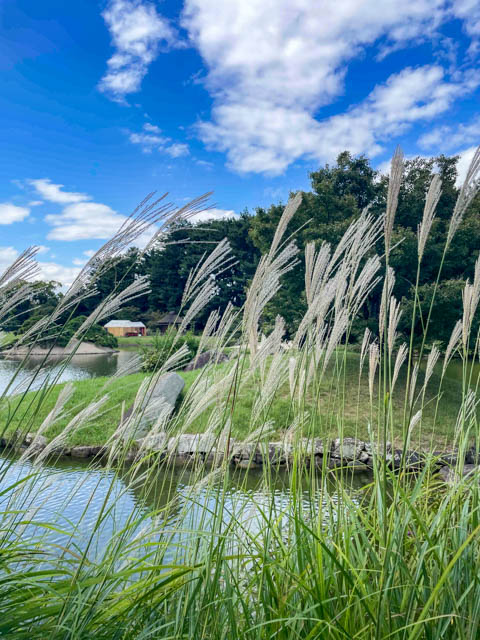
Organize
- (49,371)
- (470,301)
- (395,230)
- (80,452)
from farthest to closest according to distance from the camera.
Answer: (395,230) → (80,452) → (470,301) → (49,371)

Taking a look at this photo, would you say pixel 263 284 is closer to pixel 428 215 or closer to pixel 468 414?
pixel 428 215

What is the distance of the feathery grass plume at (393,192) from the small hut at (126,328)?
40.3 meters

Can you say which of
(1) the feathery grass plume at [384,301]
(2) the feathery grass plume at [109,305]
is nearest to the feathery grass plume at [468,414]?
(1) the feathery grass plume at [384,301]

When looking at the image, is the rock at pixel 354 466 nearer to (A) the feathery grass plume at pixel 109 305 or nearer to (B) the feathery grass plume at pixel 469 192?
(B) the feathery grass plume at pixel 469 192

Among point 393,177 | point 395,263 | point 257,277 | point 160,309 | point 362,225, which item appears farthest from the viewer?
point 160,309

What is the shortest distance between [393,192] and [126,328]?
41423 millimetres

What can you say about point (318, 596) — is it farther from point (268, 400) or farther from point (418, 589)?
point (268, 400)

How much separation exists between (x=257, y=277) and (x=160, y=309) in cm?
4069

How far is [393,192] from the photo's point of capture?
101cm

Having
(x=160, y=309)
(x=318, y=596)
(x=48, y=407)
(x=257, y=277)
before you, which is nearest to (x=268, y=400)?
(x=257, y=277)

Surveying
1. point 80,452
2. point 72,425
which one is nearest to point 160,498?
point 72,425

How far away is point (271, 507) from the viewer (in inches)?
50.3

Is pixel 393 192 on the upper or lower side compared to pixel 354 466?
upper

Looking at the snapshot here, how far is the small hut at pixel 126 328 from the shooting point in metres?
40.2
